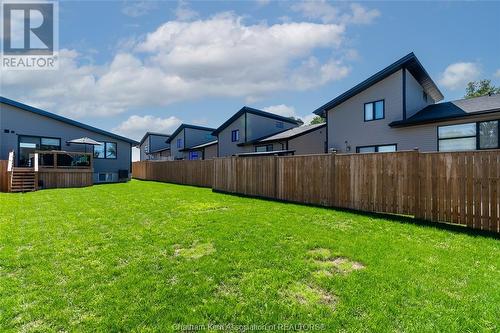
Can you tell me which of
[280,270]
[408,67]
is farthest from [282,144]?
[280,270]

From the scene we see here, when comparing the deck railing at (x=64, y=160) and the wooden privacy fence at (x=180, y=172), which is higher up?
the deck railing at (x=64, y=160)

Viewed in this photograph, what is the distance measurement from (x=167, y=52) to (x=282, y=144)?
10.4 metres

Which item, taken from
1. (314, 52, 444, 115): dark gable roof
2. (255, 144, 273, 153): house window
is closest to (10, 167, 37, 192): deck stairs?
(255, 144, 273, 153): house window

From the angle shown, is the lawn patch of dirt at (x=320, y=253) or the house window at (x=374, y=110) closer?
the lawn patch of dirt at (x=320, y=253)

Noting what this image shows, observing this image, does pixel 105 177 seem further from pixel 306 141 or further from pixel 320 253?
pixel 320 253

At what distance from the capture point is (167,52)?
1405 cm

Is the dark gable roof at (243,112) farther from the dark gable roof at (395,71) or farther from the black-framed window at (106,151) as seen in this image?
the black-framed window at (106,151)

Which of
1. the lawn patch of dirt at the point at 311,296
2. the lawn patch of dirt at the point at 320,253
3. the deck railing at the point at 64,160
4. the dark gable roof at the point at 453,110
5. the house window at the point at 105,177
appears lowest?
the lawn patch of dirt at the point at 311,296

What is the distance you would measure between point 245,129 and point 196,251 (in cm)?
2040

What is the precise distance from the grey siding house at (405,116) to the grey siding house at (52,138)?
17.0m

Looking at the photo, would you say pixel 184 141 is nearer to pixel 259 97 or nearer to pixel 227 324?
pixel 259 97

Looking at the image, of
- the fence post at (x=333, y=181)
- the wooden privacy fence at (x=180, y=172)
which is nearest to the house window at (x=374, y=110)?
the fence post at (x=333, y=181)

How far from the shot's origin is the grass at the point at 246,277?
109 inches

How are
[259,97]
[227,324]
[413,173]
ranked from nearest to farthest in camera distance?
1. [227,324]
2. [413,173]
3. [259,97]
